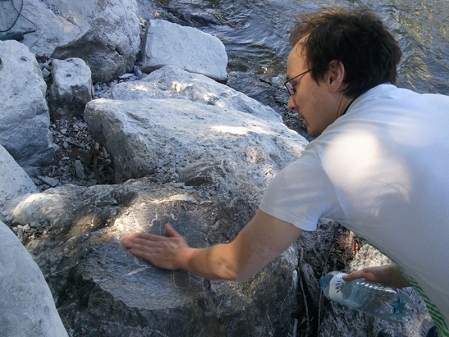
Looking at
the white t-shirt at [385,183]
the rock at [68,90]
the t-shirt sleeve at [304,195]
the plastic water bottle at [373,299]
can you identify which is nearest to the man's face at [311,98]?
the white t-shirt at [385,183]

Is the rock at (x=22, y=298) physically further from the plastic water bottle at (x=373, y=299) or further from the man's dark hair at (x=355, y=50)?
the plastic water bottle at (x=373, y=299)

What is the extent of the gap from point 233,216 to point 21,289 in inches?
47.2

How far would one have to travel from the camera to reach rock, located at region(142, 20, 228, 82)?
18.3 ft

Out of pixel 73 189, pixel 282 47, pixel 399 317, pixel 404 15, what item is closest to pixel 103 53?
pixel 73 189

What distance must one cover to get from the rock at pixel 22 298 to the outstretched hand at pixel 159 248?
1.97ft

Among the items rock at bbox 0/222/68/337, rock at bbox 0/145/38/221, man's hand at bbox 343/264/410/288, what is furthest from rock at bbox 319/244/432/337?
rock at bbox 0/145/38/221

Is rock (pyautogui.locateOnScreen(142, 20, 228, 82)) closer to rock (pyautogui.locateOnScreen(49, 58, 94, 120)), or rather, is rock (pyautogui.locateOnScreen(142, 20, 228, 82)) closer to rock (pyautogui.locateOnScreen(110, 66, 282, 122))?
rock (pyautogui.locateOnScreen(110, 66, 282, 122))

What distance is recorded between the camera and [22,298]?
137cm

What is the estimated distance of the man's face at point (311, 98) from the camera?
1.71 meters

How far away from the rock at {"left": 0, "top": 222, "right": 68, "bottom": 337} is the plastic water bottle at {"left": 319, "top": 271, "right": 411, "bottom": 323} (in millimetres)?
1557

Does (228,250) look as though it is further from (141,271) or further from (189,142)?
(189,142)

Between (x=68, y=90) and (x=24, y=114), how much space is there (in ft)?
2.41

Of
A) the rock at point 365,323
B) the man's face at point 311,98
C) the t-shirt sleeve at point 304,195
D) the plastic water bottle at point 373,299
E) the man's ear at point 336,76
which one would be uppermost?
the man's ear at point 336,76

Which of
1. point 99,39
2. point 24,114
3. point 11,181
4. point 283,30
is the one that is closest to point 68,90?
point 24,114
